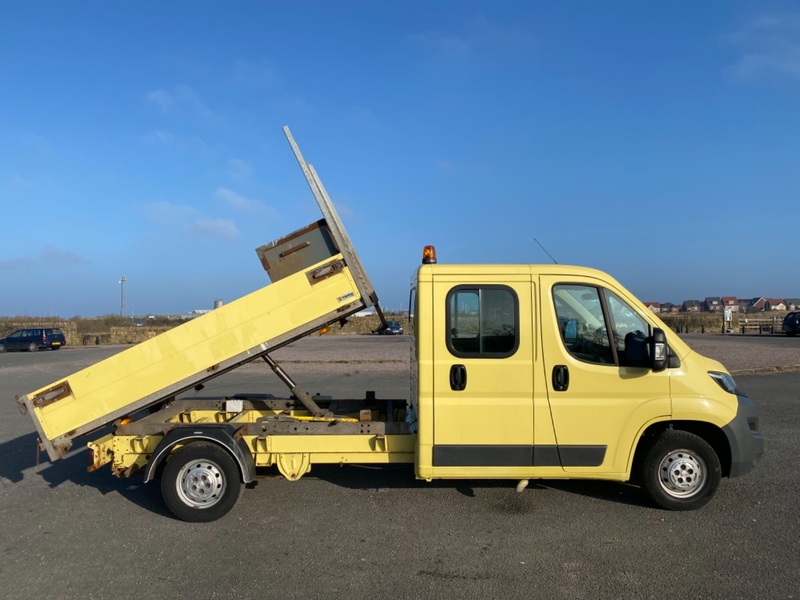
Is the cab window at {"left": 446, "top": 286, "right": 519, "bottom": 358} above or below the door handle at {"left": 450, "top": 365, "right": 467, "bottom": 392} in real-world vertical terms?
above

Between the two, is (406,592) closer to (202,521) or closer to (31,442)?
(202,521)

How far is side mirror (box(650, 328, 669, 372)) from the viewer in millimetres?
4891

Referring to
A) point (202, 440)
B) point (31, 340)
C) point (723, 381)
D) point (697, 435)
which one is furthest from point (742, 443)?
point (31, 340)

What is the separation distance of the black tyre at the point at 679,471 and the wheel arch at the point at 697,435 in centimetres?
7

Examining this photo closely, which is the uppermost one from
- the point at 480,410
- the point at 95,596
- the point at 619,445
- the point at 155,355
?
the point at 155,355

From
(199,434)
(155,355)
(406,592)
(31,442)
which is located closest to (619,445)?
(406,592)

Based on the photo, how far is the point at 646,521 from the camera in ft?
16.4

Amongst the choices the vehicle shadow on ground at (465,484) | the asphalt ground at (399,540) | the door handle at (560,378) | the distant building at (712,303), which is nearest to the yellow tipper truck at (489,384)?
the door handle at (560,378)

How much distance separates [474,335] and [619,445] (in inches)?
63.6

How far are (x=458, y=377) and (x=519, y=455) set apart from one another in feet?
2.93

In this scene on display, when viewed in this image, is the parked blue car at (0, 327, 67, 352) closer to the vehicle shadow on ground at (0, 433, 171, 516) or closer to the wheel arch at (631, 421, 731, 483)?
the vehicle shadow on ground at (0, 433, 171, 516)

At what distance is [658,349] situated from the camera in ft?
16.0

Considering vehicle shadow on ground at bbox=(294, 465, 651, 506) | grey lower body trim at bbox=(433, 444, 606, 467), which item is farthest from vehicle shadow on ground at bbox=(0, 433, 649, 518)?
grey lower body trim at bbox=(433, 444, 606, 467)

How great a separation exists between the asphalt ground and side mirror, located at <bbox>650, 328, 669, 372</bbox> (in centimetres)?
139
